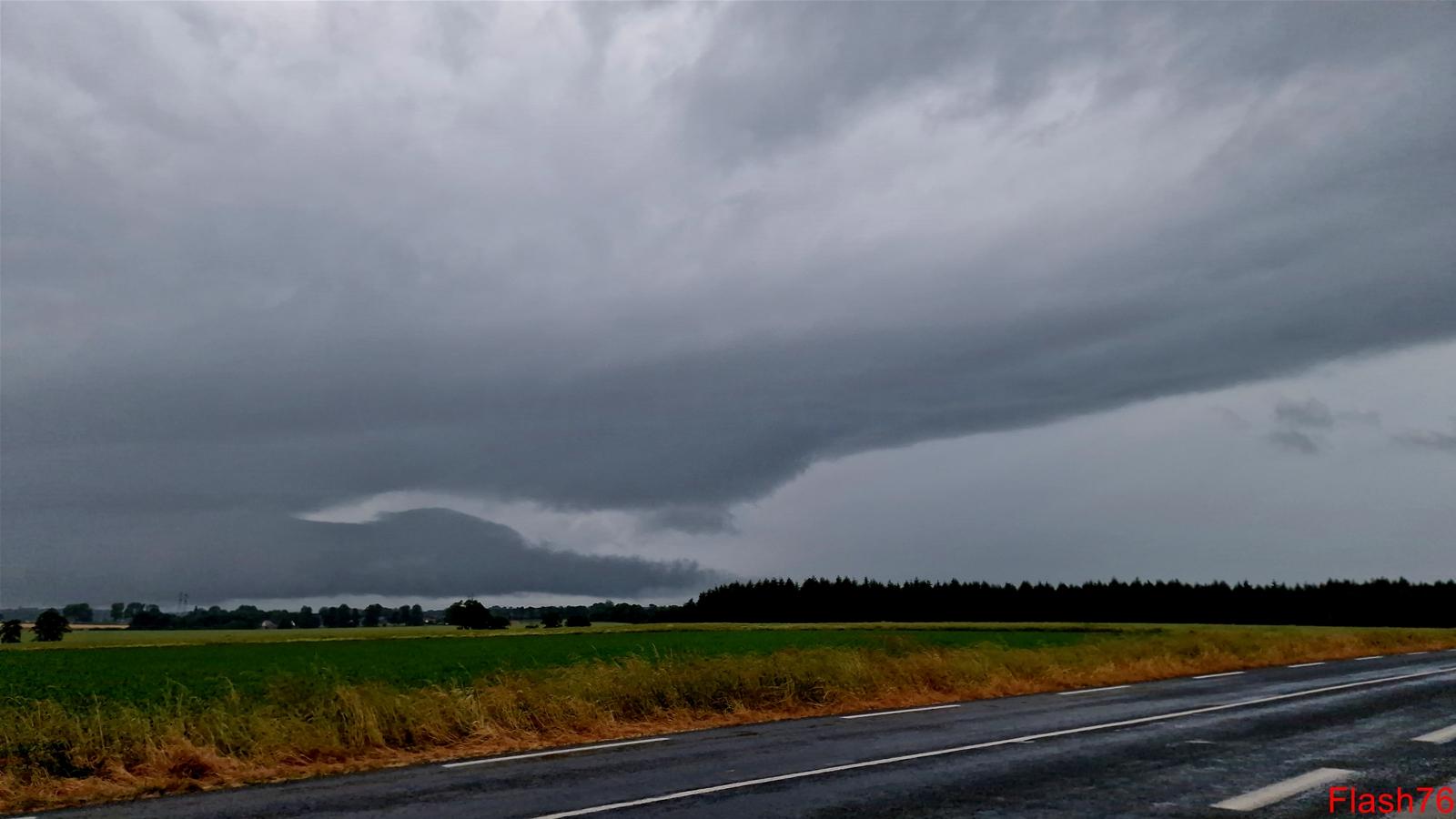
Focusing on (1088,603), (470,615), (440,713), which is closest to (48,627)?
(470,615)

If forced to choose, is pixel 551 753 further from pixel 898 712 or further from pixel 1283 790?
pixel 1283 790

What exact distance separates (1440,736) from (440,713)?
1342 cm

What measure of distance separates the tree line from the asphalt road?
108841 mm

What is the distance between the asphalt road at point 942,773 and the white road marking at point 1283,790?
0.10 feet

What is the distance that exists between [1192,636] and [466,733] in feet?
90.9

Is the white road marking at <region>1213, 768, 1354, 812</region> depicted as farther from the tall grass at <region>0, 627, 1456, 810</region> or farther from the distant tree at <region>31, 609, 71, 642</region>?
the distant tree at <region>31, 609, 71, 642</region>

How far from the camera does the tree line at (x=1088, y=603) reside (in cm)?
10800

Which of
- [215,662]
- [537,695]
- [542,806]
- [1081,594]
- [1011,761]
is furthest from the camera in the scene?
[1081,594]

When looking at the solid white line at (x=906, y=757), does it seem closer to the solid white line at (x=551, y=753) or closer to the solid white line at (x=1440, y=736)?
the solid white line at (x=1440, y=736)

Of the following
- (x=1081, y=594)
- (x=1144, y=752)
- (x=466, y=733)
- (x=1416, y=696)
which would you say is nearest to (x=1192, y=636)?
(x=1416, y=696)

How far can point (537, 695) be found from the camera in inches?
621

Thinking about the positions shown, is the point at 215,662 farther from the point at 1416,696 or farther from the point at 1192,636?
the point at 1416,696

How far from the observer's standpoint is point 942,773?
1041 centimetres

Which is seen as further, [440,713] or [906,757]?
[440,713]
